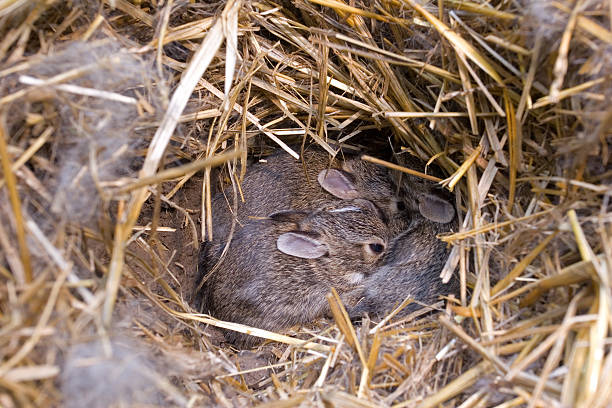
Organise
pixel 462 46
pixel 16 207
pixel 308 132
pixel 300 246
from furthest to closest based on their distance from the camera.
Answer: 1. pixel 300 246
2. pixel 308 132
3. pixel 462 46
4. pixel 16 207

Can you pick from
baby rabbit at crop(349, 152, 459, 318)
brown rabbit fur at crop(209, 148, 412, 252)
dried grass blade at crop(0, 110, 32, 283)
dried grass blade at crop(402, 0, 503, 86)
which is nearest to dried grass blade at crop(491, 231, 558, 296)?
baby rabbit at crop(349, 152, 459, 318)

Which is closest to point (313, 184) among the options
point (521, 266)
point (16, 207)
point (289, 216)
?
point (289, 216)

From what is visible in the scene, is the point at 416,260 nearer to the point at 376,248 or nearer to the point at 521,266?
the point at 376,248

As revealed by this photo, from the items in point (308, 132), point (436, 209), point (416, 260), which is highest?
point (308, 132)

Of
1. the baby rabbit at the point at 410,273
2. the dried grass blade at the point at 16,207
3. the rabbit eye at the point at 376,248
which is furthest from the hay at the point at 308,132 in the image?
the rabbit eye at the point at 376,248

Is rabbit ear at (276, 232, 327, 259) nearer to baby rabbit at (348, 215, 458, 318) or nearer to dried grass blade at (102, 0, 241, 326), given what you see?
baby rabbit at (348, 215, 458, 318)
